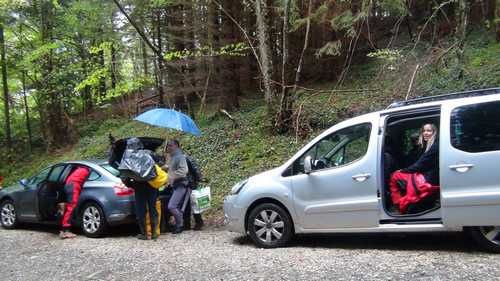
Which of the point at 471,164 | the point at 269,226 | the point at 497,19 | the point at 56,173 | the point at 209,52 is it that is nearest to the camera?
the point at 471,164

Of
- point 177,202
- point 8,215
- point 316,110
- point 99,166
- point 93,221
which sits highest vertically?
point 316,110

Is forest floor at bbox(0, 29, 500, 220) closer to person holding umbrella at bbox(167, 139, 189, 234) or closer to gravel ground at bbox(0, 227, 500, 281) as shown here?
person holding umbrella at bbox(167, 139, 189, 234)

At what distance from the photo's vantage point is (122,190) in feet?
30.6

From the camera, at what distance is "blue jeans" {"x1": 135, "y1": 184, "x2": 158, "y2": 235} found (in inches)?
347

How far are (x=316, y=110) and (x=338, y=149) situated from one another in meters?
7.42

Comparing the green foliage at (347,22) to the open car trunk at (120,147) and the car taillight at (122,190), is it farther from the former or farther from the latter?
the car taillight at (122,190)

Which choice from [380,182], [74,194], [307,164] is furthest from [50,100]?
[380,182]

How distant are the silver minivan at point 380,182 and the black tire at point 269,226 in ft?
0.05

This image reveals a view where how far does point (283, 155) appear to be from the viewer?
12648mm

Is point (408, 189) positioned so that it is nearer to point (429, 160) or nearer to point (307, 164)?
point (429, 160)

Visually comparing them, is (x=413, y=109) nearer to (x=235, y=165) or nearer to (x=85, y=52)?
(x=235, y=165)

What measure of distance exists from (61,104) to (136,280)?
1876cm

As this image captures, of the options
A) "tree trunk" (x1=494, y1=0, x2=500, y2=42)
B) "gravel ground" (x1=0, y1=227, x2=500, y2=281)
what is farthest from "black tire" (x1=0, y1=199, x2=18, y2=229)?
"tree trunk" (x1=494, y1=0, x2=500, y2=42)

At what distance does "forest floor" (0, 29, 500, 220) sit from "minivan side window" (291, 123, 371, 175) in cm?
402
